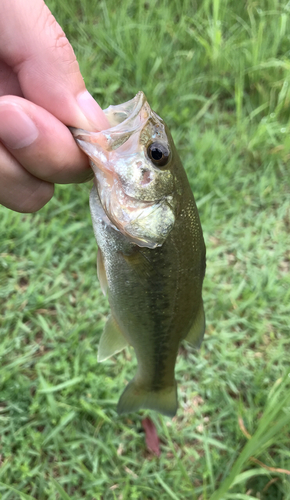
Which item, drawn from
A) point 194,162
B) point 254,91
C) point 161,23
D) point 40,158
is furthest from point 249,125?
point 40,158

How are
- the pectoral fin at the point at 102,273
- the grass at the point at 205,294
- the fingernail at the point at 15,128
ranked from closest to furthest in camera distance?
the fingernail at the point at 15,128 → the pectoral fin at the point at 102,273 → the grass at the point at 205,294

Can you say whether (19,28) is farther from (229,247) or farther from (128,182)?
(229,247)

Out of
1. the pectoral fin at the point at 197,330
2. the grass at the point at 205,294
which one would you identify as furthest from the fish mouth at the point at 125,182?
the grass at the point at 205,294

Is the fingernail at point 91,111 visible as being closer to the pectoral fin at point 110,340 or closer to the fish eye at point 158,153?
the fish eye at point 158,153

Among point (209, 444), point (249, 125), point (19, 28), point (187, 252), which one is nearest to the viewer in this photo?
point (19, 28)

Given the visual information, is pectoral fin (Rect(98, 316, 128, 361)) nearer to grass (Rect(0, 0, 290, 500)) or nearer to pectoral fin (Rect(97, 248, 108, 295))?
pectoral fin (Rect(97, 248, 108, 295))

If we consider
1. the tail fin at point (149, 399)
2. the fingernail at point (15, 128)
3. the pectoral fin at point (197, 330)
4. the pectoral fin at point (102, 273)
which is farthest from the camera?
the tail fin at point (149, 399)
